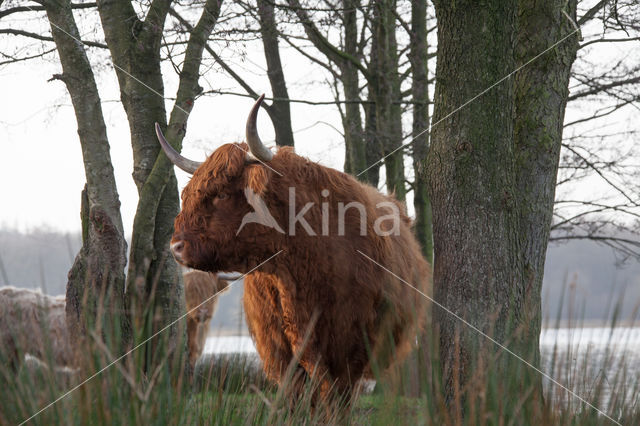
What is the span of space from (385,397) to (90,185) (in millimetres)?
4323

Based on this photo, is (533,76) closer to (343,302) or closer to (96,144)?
(343,302)

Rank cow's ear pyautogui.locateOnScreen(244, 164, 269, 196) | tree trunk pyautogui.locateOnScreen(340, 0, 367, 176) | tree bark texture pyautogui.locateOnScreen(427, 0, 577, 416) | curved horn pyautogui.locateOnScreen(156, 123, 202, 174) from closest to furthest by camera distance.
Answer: tree bark texture pyautogui.locateOnScreen(427, 0, 577, 416), cow's ear pyautogui.locateOnScreen(244, 164, 269, 196), curved horn pyautogui.locateOnScreen(156, 123, 202, 174), tree trunk pyautogui.locateOnScreen(340, 0, 367, 176)

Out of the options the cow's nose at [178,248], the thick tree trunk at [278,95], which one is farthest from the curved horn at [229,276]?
the thick tree trunk at [278,95]

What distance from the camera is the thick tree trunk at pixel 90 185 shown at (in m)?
5.50

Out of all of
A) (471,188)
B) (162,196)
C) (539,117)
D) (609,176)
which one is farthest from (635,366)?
(609,176)

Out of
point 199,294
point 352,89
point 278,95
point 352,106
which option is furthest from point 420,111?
point 199,294

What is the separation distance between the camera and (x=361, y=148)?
10.1 meters

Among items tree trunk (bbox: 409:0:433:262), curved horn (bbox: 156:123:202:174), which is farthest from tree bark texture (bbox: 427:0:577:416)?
tree trunk (bbox: 409:0:433:262)

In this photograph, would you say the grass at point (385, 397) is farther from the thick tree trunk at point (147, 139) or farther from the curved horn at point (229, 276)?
the thick tree trunk at point (147, 139)

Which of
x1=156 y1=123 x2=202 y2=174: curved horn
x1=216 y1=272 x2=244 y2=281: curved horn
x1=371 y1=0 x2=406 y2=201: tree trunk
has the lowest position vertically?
x1=216 y1=272 x2=244 y2=281: curved horn

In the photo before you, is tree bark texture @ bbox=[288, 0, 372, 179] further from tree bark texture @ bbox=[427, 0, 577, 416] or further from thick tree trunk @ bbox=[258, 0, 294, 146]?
tree bark texture @ bbox=[427, 0, 577, 416]

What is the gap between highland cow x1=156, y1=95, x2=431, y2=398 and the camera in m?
4.00

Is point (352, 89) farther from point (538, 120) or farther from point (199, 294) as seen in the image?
point (538, 120)

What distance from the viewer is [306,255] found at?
13.3 feet
